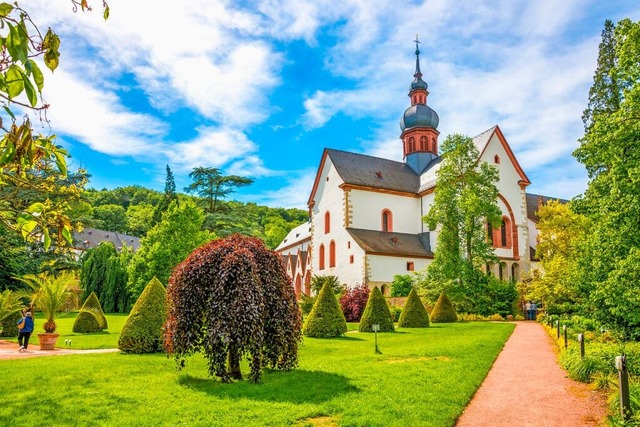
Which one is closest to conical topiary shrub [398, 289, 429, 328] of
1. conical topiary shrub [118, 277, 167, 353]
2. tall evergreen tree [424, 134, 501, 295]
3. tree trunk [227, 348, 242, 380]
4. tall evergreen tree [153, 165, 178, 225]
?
tall evergreen tree [424, 134, 501, 295]

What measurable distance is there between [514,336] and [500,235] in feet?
68.5

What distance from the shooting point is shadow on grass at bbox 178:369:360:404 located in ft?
28.2

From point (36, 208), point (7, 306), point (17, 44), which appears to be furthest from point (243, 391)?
point (7, 306)

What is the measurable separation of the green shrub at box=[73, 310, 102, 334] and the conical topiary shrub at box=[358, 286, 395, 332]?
41.9ft

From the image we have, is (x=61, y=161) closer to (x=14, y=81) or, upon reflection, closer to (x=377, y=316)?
(x=14, y=81)

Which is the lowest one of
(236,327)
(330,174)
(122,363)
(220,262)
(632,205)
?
(122,363)

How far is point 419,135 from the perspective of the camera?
4669cm

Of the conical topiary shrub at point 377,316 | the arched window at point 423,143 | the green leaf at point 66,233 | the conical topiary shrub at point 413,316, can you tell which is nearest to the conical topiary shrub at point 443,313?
the conical topiary shrub at point 413,316

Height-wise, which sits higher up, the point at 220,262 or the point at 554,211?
the point at 554,211

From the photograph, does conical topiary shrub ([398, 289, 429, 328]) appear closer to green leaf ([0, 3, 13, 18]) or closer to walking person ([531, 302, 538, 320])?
walking person ([531, 302, 538, 320])

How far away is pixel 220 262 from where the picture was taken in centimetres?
1041

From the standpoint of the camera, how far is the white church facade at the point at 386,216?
36750 mm

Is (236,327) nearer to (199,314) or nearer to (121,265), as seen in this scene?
(199,314)

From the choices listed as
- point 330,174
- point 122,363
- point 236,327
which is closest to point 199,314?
point 236,327
